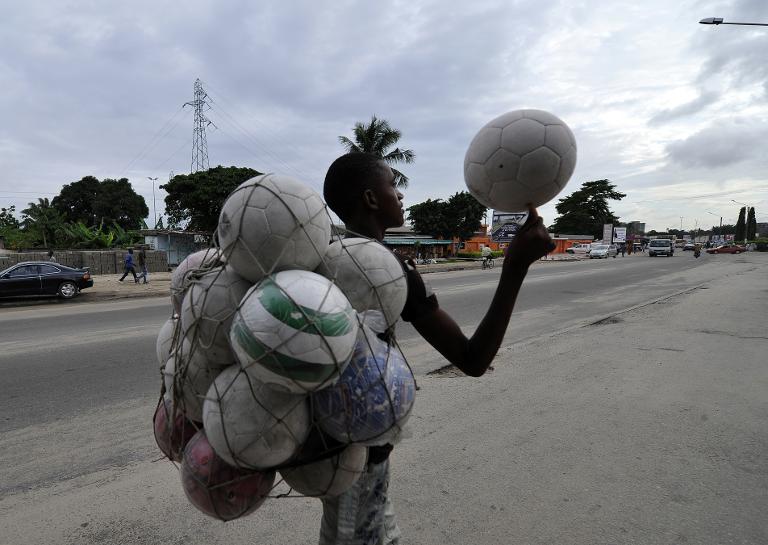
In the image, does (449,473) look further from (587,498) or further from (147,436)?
(147,436)

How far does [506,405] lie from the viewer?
411 cm

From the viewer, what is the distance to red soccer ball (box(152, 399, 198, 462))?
129cm

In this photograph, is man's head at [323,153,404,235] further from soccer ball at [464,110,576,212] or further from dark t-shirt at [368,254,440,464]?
soccer ball at [464,110,576,212]

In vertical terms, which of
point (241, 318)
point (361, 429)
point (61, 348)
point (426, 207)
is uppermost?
point (426, 207)

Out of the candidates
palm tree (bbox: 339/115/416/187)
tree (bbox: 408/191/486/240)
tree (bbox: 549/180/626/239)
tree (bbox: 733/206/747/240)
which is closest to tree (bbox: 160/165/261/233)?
palm tree (bbox: 339/115/416/187)

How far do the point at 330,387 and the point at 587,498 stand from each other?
2.31 metres

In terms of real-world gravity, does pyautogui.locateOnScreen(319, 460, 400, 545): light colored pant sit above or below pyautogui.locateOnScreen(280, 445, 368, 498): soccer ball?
below

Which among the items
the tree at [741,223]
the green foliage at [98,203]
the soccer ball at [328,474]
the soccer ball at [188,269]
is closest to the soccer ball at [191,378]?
the soccer ball at [188,269]

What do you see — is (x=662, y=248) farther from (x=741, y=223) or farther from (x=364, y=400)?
(x=741, y=223)

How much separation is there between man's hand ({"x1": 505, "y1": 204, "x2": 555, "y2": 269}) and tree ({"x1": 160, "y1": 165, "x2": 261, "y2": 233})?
24111 millimetres

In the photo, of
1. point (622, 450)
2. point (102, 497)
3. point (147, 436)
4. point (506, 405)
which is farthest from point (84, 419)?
point (622, 450)

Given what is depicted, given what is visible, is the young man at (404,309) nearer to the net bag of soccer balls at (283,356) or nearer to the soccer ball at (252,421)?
the net bag of soccer balls at (283,356)

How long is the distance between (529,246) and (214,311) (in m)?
0.91

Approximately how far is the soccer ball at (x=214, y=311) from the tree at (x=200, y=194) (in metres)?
24.1
